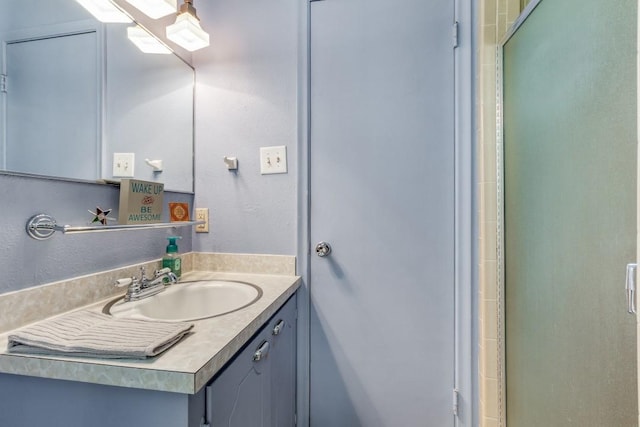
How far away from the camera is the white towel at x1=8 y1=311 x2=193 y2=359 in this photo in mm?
574

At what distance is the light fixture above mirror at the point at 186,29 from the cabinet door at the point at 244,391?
3.87 ft

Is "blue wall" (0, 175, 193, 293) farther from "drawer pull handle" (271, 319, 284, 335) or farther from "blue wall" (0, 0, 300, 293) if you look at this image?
"drawer pull handle" (271, 319, 284, 335)

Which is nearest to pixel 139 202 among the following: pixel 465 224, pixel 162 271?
pixel 162 271

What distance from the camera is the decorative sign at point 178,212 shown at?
1273mm

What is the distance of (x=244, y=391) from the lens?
75 cm

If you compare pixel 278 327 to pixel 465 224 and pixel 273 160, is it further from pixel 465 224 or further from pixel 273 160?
pixel 465 224

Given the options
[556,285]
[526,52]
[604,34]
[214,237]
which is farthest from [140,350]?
[526,52]

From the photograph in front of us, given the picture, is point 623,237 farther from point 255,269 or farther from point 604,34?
point 255,269

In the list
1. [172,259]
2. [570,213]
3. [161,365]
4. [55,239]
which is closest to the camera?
[161,365]

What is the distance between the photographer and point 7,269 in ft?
2.36

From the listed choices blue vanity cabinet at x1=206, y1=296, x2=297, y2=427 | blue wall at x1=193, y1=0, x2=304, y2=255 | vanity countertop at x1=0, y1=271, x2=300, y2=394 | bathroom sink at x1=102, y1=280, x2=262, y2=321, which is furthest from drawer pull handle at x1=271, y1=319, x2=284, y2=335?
blue wall at x1=193, y1=0, x2=304, y2=255

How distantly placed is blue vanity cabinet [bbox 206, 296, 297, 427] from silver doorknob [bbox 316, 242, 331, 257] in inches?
8.9

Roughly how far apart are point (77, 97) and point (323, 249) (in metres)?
1.00

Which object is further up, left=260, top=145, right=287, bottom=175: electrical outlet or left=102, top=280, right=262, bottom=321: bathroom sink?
left=260, top=145, right=287, bottom=175: electrical outlet
